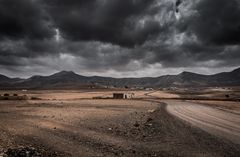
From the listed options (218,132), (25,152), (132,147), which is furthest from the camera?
(218,132)

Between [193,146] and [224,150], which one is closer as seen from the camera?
[224,150]

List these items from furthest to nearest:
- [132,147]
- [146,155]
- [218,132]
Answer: [218,132]
[132,147]
[146,155]

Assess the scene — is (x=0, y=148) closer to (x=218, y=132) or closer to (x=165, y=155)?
(x=165, y=155)

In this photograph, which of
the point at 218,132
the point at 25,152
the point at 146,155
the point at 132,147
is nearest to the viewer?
the point at 25,152

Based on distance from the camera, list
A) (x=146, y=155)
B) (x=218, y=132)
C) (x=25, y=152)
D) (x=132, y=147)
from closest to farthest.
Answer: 1. (x=25, y=152)
2. (x=146, y=155)
3. (x=132, y=147)
4. (x=218, y=132)

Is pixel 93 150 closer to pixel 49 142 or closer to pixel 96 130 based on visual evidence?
pixel 49 142

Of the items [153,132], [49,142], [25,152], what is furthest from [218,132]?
[25,152]

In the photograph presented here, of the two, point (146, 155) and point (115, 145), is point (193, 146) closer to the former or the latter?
point (146, 155)

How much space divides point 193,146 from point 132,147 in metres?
3.33

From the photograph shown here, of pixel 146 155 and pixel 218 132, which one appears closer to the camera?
pixel 146 155

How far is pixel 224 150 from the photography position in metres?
12.0

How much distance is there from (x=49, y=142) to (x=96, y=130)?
5105 mm

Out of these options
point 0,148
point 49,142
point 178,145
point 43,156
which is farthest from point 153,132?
point 0,148

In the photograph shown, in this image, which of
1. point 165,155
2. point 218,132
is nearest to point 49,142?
point 165,155
